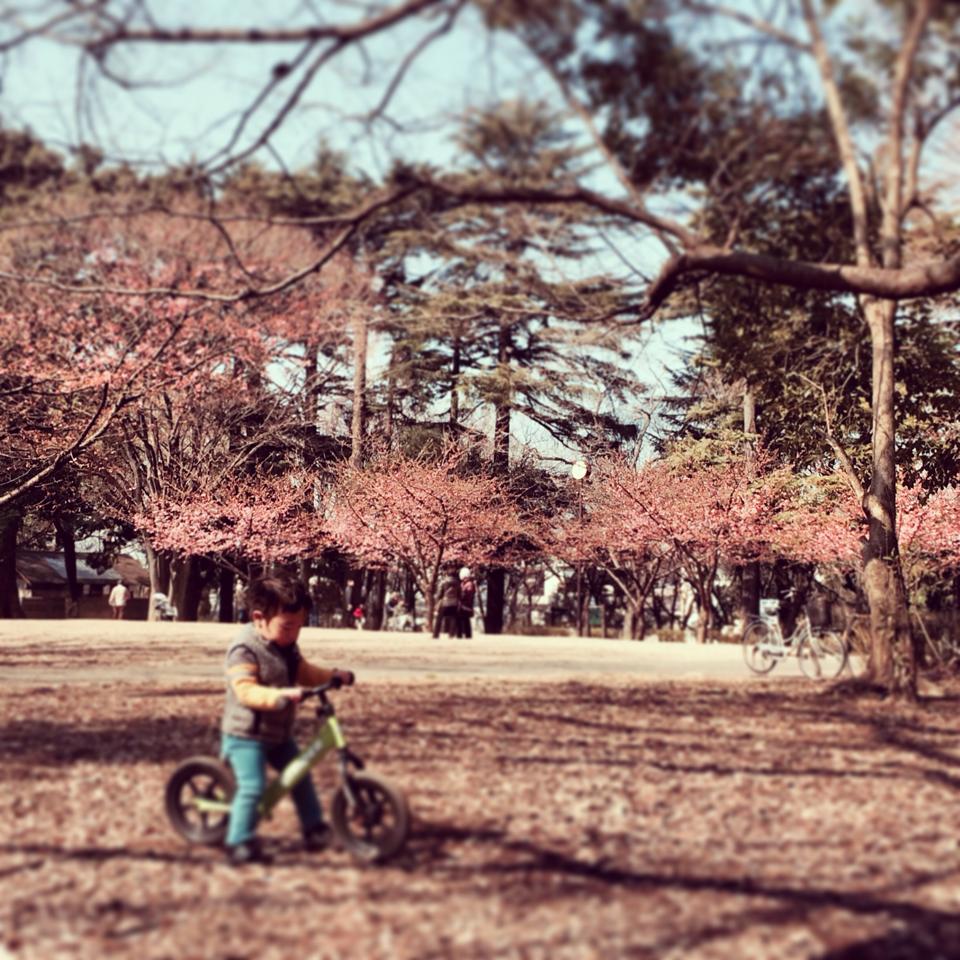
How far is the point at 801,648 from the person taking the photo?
14.6m

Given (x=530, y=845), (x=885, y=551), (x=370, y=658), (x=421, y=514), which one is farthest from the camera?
(x=421, y=514)

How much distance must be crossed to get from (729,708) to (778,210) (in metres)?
4.76

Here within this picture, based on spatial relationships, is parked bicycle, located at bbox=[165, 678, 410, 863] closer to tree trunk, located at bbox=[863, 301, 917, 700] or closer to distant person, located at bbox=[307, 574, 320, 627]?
tree trunk, located at bbox=[863, 301, 917, 700]

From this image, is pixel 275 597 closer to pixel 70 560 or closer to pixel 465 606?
pixel 465 606

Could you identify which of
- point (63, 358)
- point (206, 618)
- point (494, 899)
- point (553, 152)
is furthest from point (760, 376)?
point (206, 618)

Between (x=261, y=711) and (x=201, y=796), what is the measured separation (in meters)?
0.61

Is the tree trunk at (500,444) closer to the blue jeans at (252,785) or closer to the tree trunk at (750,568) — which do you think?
the tree trunk at (750,568)

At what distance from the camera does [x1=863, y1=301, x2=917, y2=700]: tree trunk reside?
37.9 ft

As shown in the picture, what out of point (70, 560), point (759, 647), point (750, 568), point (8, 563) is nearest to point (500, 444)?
point (750, 568)

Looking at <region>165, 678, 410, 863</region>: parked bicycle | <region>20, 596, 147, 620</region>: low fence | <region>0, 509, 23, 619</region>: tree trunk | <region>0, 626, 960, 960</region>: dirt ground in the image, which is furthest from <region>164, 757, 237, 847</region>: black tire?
<region>20, 596, 147, 620</region>: low fence

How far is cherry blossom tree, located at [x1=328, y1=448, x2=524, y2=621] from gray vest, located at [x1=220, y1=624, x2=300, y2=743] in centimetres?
2817

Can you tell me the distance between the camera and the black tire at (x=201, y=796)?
16.8ft

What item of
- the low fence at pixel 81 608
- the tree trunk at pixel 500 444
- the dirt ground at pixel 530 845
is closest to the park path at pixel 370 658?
the dirt ground at pixel 530 845

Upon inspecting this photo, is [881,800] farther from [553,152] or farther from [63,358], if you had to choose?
[63,358]
